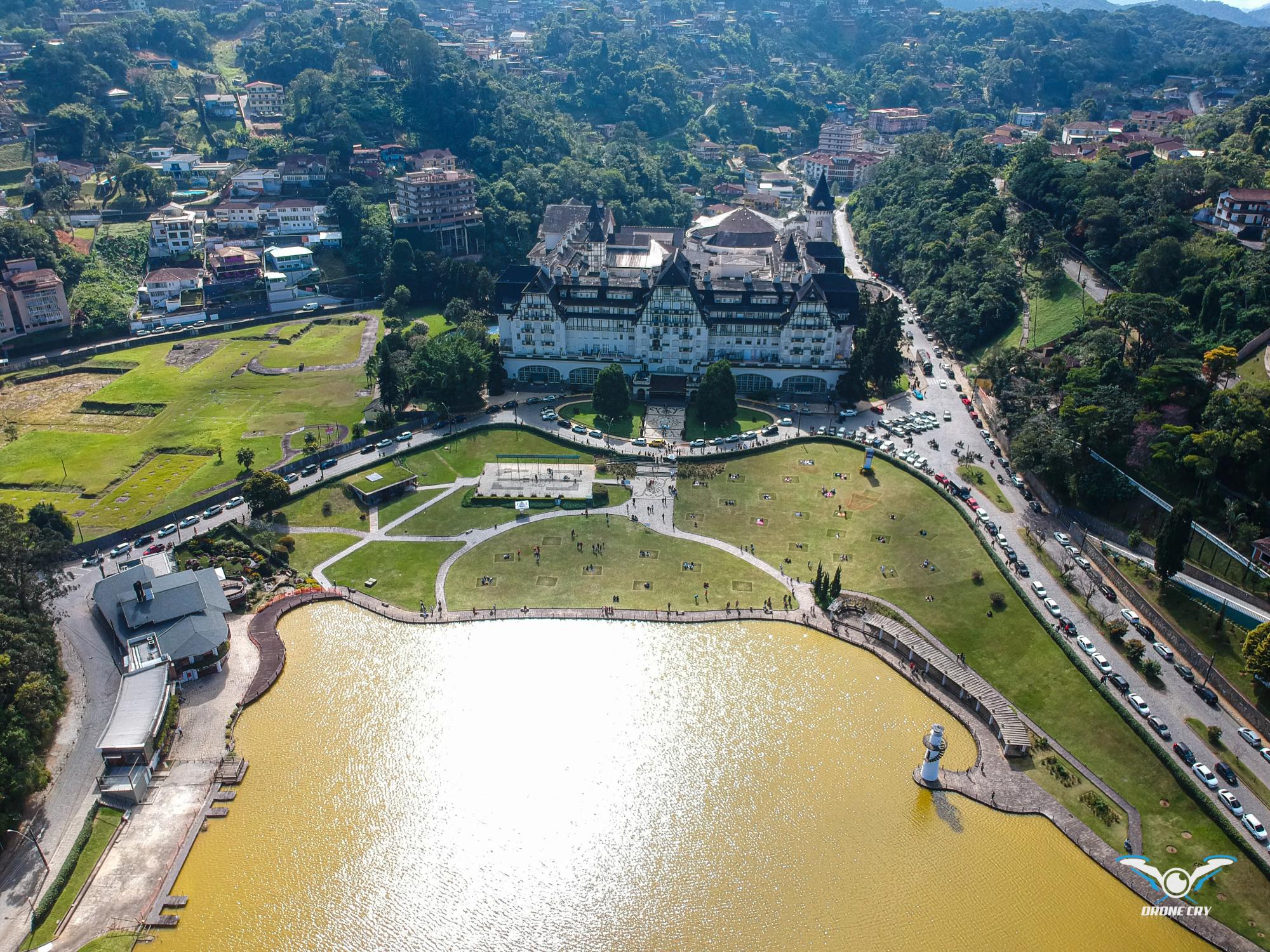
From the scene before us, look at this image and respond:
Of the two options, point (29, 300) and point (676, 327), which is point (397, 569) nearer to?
point (676, 327)

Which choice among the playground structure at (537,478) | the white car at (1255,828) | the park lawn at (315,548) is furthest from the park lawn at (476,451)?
the white car at (1255,828)

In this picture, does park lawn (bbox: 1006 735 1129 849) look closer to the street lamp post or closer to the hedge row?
the hedge row

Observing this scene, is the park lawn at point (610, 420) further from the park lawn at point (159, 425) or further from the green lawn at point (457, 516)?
the park lawn at point (159, 425)

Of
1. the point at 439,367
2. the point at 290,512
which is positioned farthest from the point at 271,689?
the point at 439,367

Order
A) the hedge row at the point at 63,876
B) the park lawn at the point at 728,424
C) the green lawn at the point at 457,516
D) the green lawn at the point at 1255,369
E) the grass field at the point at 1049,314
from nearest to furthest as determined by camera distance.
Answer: the hedge row at the point at 63,876
the green lawn at the point at 1255,369
the green lawn at the point at 457,516
the park lawn at the point at 728,424
the grass field at the point at 1049,314

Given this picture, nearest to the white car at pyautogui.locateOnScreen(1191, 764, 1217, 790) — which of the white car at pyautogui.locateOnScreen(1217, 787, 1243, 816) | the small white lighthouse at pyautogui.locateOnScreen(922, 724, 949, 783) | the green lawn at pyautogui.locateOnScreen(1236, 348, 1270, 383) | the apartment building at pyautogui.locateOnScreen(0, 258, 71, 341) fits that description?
the white car at pyautogui.locateOnScreen(1217, 787, 1243, 816)
